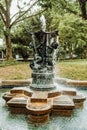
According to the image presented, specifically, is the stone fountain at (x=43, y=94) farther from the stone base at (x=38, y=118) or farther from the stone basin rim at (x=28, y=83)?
the stone basin rim at (x=28, y=83)

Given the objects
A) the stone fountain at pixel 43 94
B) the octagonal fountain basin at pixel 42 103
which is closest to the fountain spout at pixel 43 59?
the stone fountain at pixel 43 94

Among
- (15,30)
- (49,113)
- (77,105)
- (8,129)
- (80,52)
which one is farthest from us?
(80,52)

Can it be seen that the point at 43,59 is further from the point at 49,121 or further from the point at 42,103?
the point at 49,121

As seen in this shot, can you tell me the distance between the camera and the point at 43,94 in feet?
23.6

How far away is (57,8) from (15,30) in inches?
377

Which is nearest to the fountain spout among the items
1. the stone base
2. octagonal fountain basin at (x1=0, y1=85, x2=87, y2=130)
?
octagonal fountain basin at (x1=0, y1=85, x2=87, y2=130)

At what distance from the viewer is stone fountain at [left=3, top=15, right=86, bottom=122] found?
6.28m

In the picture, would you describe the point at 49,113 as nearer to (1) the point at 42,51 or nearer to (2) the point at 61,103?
(2) the point at 61,103

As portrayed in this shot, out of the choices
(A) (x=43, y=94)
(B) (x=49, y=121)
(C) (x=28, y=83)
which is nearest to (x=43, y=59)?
(A) (x=43, y=94)

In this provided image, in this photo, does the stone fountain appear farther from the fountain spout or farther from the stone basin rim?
the stone basin rim


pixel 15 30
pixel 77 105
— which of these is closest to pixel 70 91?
pixel 77 105

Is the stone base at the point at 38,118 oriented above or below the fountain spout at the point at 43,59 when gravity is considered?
below

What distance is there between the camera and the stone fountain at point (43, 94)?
20.6 feet

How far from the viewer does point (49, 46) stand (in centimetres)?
823
